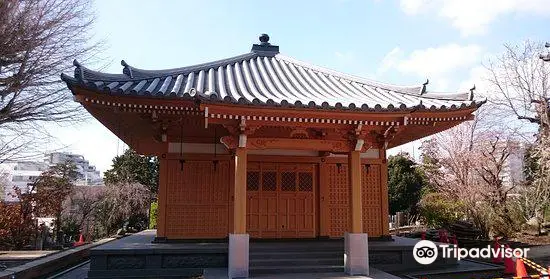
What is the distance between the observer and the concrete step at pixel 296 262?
865 centimetres

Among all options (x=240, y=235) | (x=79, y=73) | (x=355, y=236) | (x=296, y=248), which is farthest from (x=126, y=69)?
(x=355, y=236)

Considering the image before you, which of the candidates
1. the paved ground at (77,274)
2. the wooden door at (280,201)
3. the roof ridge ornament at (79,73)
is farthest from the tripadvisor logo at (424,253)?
the roof ridge ornament at (79,73)

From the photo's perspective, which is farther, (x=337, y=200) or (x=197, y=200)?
(x=337, y=200)

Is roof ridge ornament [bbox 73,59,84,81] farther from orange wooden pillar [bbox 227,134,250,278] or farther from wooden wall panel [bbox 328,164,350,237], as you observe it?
wooden wall panel [bbox 328,164,350,237]

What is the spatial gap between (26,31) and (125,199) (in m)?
16.0

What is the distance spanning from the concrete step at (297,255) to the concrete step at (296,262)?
13 centimetres

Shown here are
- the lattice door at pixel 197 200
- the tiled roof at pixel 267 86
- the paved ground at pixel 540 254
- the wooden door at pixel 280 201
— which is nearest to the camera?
the tiled roof at pixel 267 86

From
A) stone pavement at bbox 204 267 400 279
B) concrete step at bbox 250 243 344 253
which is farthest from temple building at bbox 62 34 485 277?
concrete step at bbox 250 243 344 253

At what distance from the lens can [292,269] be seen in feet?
27.8

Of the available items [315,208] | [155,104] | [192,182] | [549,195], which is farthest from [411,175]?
[155,104]

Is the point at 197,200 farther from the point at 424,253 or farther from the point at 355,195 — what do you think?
the point at 424,253

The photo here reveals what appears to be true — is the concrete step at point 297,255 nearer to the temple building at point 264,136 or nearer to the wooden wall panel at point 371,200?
the temple building at point 264,136

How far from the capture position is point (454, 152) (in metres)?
22.7

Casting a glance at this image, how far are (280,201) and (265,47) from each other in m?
5.25
